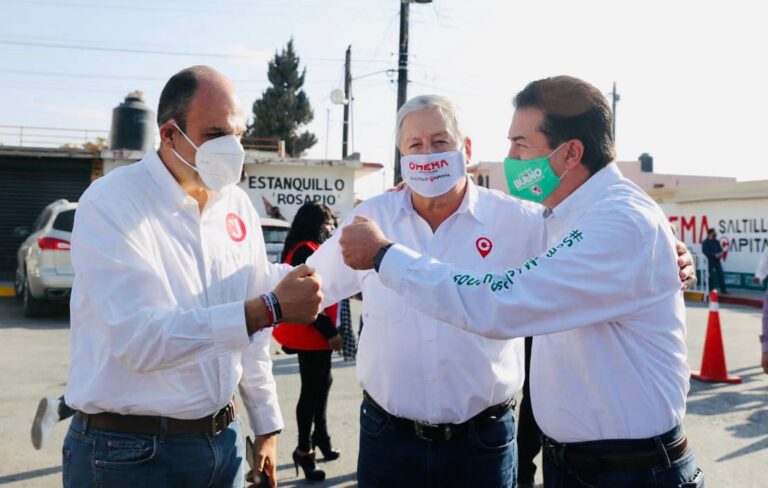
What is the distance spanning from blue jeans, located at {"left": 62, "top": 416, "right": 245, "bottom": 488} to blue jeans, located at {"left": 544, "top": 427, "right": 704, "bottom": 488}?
119 centimetres

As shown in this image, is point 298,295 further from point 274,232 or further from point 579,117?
point 274,232

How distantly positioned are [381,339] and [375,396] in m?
0.23

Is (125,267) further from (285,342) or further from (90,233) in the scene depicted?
(285,342)

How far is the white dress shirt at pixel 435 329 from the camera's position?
2686mm

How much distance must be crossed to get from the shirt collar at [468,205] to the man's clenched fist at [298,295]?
0.81 metres

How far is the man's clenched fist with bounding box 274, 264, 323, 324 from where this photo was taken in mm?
2201

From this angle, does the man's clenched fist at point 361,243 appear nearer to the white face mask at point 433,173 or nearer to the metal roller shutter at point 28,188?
the white face mask at point 433,173

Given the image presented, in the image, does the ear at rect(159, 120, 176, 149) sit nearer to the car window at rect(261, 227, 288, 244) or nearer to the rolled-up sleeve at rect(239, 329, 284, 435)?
the rolled-up sleeve at rect(239, 329, 284, 435)

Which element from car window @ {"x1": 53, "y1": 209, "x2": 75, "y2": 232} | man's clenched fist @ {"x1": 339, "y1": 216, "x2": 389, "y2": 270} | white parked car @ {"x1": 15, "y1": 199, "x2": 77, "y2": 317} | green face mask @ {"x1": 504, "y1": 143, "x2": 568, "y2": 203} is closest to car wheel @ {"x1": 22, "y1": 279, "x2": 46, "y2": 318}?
white parked car @ {"x1": 15, "y1": 199, "x2": 77, "y2": 317}

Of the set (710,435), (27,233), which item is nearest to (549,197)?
(710,435)

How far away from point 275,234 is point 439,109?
35.1 feet

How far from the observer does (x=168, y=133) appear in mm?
2441

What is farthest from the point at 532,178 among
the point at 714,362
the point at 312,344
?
the point at 714,362

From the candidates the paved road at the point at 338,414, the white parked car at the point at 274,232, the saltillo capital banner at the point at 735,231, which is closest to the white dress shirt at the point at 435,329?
the paved road at the point at 338,414
